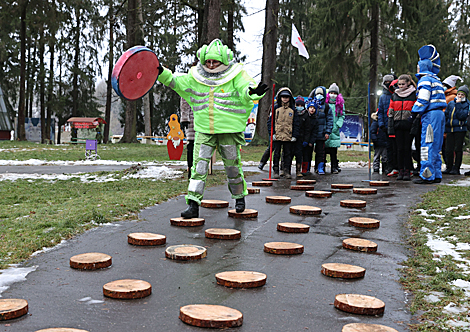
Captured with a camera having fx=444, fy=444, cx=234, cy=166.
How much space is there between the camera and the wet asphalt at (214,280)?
2713 millimetres

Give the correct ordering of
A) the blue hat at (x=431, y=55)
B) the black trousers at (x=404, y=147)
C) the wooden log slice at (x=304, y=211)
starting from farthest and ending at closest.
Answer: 1. the black trousers at (x=404, y=147)
2. the blue hat at (x=431, y=55)
3. the wooden log slice at (x=304, y=211)

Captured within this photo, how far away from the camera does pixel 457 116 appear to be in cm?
1195

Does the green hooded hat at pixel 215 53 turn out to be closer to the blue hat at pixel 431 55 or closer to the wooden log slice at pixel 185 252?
the wooden log slice at pixel 185 252

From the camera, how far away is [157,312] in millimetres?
2812

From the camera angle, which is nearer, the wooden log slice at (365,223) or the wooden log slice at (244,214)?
the wooden log slice at (365,223)

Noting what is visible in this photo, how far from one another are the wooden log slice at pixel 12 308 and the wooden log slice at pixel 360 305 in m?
1.98

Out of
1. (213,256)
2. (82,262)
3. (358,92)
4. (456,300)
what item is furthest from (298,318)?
(358,92)

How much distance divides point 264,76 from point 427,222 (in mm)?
19475

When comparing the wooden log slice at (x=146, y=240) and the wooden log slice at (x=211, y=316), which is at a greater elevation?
the wooden log slice at (x=146, y=240)

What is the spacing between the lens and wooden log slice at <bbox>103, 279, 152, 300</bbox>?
299cm

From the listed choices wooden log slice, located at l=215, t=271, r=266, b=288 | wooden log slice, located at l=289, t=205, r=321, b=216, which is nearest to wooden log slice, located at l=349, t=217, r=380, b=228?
wooden log slice, located at l=289, t=205, r=321, b=216

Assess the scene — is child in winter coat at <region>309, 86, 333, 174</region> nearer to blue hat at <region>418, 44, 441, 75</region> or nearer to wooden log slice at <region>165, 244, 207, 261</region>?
blue hat at <region>418, 44, 441, 75</region>

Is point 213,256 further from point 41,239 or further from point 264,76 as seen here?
point 264,76

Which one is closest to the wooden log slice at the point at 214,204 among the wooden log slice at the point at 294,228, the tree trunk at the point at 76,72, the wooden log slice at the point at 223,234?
the wooden log slice at the point at 294,228
